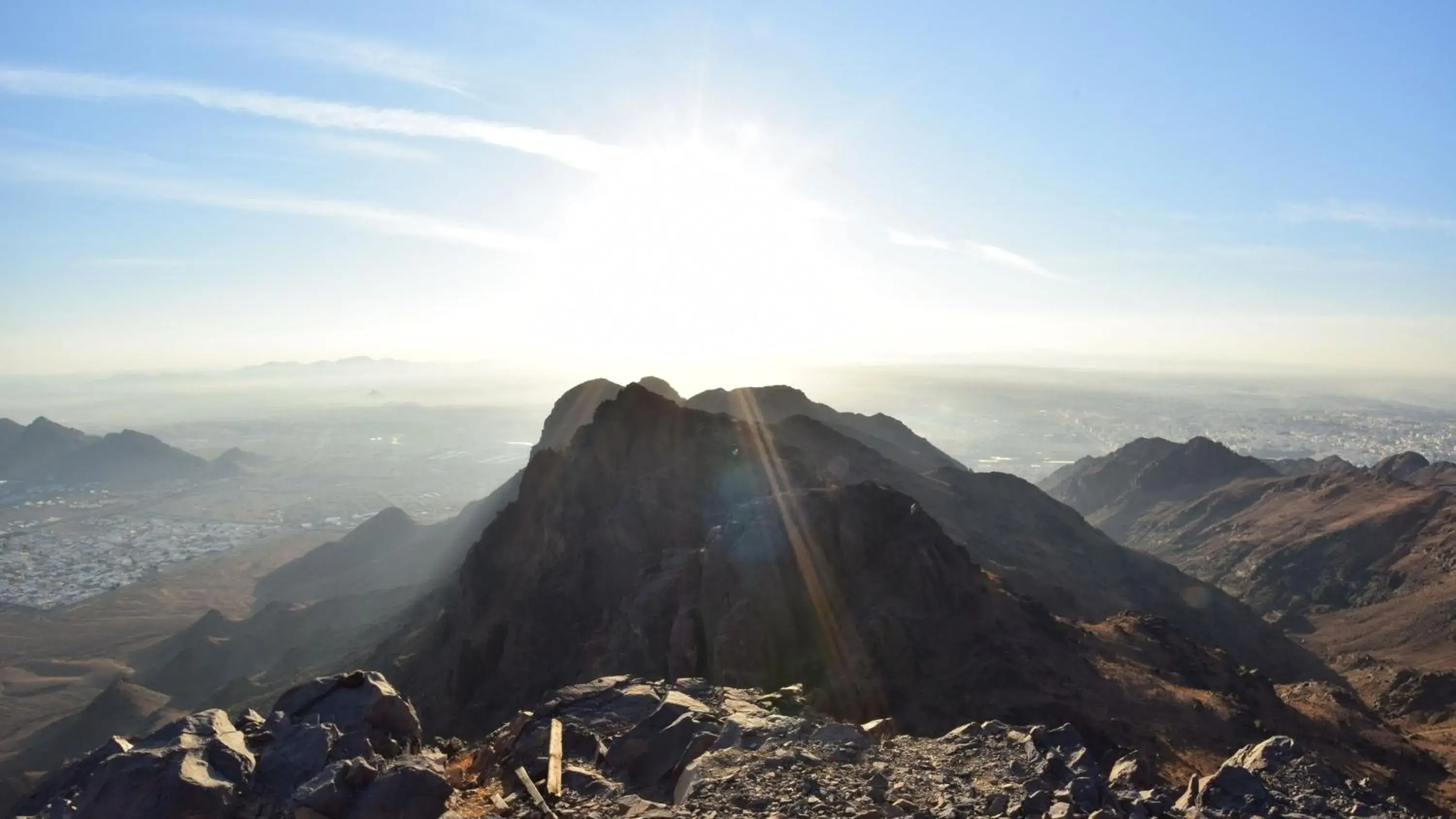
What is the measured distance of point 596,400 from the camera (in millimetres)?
78375

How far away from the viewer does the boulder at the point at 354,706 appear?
13266 mm

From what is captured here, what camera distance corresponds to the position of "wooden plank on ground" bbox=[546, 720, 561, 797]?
1228 centimetres

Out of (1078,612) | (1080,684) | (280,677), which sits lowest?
(280,677)

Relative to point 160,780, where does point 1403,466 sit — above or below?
below

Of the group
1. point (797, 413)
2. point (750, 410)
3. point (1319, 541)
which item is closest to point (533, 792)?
point (750, 410)

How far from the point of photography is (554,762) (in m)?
13.0

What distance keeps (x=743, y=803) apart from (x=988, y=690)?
15019 millimetres

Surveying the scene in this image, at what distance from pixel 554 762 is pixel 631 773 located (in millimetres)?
1320

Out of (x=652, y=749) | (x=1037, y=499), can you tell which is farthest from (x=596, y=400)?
(x=652, y=749)

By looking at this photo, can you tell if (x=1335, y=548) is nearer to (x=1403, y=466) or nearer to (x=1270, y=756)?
(x=1403, y=466)

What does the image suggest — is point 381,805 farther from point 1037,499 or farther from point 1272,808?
point 1037,499

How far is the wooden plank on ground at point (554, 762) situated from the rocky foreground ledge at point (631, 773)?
0.14ft

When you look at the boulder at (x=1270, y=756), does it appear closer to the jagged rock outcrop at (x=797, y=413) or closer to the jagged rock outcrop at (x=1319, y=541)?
the jagged rock outcrop at (x=797, y=413)

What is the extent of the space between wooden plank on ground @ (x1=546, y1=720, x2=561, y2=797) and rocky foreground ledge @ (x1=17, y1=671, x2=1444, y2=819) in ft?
0.14
